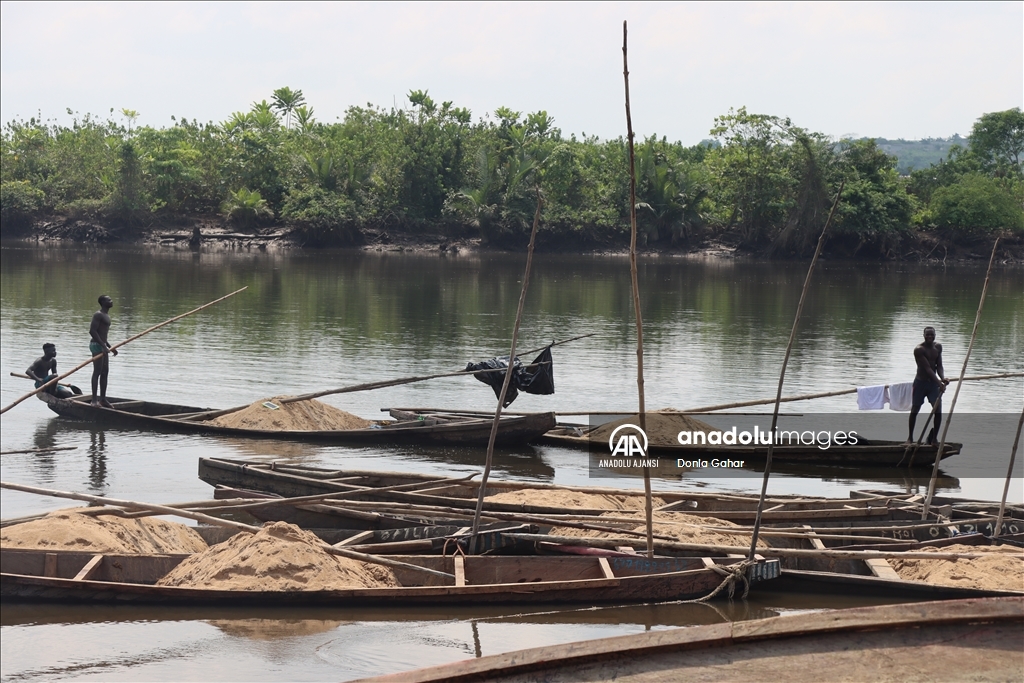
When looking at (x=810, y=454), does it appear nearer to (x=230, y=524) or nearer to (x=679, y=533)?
(x=679, y=533)

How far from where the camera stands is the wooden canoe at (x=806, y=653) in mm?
3787

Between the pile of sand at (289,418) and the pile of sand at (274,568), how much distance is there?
602cm

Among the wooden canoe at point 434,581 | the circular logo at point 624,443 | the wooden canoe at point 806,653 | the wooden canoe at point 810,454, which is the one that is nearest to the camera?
the wooden canoe at point 806,653

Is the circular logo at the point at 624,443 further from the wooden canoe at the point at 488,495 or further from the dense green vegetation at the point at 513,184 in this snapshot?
the dense green vegetation at the point at 513,184

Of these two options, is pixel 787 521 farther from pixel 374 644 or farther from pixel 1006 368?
pixel 1006 368

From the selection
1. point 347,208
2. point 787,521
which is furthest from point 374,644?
point 347,208

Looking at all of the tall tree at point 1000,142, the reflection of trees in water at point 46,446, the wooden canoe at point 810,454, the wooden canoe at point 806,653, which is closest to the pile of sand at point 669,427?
the wooden canoe at point 810,454

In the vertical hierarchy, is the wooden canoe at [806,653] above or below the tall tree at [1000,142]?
below

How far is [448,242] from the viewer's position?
53438 mm

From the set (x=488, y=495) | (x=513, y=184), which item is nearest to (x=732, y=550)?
(x=488, y=495)

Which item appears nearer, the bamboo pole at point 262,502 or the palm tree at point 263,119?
the bamboo pole at point 262,502

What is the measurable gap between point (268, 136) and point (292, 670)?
54.0 metres

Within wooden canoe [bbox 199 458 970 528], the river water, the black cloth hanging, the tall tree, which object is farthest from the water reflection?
the tall tree

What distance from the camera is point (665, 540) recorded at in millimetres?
8242
